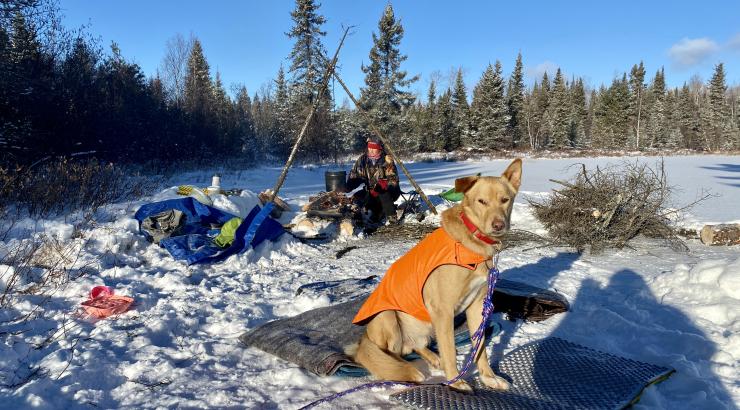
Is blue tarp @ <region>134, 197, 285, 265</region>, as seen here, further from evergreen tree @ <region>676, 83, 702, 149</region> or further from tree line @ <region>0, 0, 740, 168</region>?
evergreen tree @ <region>676, 83, 702, 149</region>

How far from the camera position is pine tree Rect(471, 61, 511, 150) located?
134ft

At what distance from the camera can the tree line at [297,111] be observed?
45.3 feet

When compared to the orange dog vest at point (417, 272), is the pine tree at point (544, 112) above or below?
above

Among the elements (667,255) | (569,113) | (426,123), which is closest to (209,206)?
(667,255)

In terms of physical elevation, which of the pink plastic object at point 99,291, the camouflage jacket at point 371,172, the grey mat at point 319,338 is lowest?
the grey mat at point 319,338

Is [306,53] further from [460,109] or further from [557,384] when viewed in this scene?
[557,384]

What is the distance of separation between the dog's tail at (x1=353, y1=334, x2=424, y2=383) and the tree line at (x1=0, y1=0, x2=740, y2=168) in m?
8.15

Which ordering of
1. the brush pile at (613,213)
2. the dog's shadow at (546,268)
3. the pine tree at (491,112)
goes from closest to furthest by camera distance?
the dog's shadow at (546,268) → the brush pile at (613,213) → the pine tree at (491,112)

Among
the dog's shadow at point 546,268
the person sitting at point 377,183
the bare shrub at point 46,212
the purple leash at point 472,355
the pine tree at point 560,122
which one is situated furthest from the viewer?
the pine tree at point 560,122

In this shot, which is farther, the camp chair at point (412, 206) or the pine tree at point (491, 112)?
the pine tree at point (491, 112)

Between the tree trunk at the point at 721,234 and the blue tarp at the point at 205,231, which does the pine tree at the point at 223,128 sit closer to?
the blue tarp at the point at 205,231

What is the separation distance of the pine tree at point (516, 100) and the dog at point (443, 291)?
45.4 metres

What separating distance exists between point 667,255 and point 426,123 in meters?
40.9

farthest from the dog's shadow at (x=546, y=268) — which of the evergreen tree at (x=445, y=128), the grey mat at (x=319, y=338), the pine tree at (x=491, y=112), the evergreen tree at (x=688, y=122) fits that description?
the evergreen tree at (x=688, y=122)
